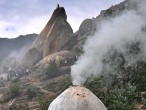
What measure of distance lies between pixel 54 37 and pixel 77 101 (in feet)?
154

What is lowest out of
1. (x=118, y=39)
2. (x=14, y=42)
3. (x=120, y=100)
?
(x=120, y=100)

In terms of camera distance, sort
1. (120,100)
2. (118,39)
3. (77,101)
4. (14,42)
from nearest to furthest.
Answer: (77,101)
(120,100)
(118,39)
(14,42)

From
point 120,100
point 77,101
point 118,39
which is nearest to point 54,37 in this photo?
point 118,39

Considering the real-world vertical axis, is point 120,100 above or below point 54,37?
below

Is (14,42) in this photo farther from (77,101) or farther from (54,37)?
(77,101)

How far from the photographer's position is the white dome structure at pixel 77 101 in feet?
49.5

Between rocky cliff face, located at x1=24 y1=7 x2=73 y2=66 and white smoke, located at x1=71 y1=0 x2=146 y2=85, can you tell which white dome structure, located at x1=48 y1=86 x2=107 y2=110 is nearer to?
white smoke, located at x1=71 y1=0 x2=146 y2=85

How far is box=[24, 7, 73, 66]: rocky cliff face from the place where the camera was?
200 ft

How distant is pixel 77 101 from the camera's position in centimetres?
1520

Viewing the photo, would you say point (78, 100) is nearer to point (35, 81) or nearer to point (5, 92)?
point (5, 92)

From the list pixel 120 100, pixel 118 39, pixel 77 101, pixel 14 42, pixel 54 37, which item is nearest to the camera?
pixel 77 101

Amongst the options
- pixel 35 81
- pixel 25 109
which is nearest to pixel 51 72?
pixel 35 81

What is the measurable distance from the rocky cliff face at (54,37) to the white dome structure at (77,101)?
44.8 metres

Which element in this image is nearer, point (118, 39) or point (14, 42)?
point (118, 39)
